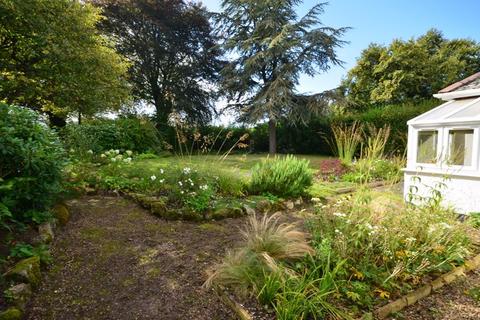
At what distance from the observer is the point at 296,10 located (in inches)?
486

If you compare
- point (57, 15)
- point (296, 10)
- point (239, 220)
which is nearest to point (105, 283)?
point (239, 220)

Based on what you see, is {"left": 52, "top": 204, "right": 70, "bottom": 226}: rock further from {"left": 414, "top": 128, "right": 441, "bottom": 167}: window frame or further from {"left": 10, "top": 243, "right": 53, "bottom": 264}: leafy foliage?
{"left": 414, "top": 128, "right": 441, "bottom": 167}: window frame

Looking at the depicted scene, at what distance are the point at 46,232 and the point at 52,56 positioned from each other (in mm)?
5112

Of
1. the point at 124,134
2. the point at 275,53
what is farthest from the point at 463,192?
the point at 275,53

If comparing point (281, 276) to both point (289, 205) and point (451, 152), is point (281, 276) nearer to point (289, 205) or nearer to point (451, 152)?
point (289, 205)

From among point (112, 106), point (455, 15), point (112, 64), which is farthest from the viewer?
point (112, 106)

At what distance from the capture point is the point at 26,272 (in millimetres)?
1835

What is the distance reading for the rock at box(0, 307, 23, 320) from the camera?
4.96 feet

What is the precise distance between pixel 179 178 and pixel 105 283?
6.23 ft

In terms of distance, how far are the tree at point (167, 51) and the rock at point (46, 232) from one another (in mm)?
12145

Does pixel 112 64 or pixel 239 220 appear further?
pixel 112 64

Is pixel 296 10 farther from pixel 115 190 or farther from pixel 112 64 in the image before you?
pixel 115 190

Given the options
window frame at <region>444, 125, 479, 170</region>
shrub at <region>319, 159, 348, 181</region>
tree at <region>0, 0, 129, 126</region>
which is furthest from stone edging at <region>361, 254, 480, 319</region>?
tree at <region>0, 0, 129, 126</region>

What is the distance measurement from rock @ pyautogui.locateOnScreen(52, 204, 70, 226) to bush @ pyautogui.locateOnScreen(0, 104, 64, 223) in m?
0.25
